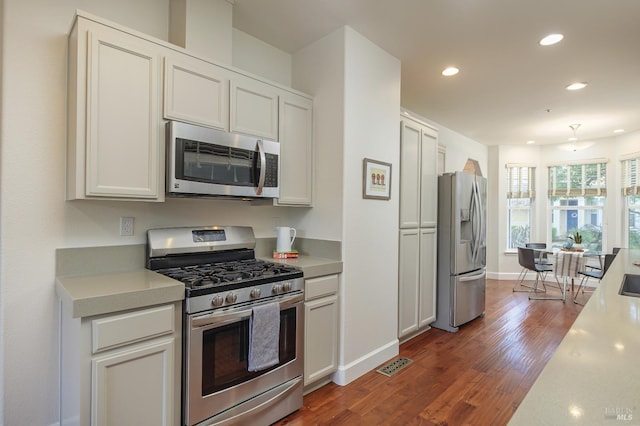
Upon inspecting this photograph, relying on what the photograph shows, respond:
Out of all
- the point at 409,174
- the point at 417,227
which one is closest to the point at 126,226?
the point at 409,174

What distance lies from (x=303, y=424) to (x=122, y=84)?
7.37ft

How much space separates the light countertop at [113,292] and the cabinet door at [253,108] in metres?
1.11

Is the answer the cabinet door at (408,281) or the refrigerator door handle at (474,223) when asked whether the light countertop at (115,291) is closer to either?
the cabinet door at (408,281)

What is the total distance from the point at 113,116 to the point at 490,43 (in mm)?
2906

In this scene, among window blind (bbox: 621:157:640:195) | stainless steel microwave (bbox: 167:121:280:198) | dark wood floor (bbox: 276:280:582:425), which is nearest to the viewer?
stainless steel microwave (bbox: 167:121:280:198)

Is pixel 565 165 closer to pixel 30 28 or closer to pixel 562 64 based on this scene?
pixel 562 64

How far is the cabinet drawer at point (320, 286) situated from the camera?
7.66ft

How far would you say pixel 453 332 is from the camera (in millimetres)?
3799

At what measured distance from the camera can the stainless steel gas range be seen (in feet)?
5.73

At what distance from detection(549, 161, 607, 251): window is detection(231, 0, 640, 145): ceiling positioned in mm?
2028

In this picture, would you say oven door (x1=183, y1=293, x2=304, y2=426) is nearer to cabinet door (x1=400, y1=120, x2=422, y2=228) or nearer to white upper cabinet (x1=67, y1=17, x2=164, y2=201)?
white upper cabinet (x1=67, y1=17, x2=164, y2=201)

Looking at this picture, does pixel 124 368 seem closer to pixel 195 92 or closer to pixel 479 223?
pixel 195 92

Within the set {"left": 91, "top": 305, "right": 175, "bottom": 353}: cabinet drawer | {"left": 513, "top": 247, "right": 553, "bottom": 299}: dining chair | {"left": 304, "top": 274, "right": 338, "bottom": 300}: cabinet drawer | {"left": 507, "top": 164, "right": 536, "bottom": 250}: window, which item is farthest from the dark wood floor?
{"left": 507, "top": 164, "right": 536, "bottom": 250}: window

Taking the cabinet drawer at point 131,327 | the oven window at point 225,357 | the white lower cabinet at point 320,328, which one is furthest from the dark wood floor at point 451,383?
the cabinet drawer at point 131,327
